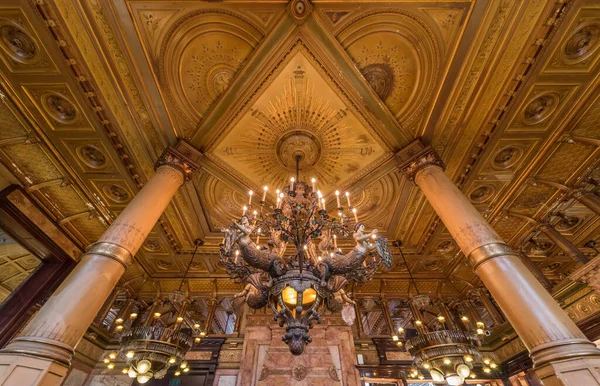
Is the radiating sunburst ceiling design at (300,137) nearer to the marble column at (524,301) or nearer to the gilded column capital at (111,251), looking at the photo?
the marble column at (524,301)

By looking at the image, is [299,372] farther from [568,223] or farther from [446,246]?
[568,223]

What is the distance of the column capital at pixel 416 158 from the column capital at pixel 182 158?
472 cm

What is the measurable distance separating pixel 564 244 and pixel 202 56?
32.1ft

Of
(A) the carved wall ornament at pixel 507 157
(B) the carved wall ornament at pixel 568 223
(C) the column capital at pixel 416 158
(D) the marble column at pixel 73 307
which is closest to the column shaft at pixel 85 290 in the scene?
(D) the marble column at pixel 73 307

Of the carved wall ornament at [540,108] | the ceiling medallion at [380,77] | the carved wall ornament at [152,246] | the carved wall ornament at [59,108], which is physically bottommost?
the carved wall ornament at [152,246]

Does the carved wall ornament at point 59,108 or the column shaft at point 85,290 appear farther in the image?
the carved wall ornament at point 59,108

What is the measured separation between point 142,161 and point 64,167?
1921 mm

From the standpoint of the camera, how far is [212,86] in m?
5.41

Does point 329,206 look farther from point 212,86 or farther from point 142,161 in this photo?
point 142,161

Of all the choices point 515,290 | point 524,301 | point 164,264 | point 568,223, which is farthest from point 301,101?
point 568,223

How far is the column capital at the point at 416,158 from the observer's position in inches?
224

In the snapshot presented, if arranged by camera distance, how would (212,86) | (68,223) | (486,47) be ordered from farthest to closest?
(68,223) → (212,86) → (486,47)

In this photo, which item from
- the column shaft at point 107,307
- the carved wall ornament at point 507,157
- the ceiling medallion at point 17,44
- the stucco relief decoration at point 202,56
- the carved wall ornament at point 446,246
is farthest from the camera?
the column shaft at point 107,307

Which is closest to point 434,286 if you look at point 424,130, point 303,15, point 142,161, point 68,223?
point 424,130
